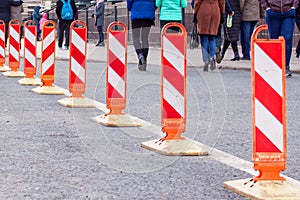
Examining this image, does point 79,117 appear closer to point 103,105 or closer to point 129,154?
point 103,105

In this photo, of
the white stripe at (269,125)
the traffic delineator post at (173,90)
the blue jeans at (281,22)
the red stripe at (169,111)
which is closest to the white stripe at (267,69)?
the white stripe at (269,125)

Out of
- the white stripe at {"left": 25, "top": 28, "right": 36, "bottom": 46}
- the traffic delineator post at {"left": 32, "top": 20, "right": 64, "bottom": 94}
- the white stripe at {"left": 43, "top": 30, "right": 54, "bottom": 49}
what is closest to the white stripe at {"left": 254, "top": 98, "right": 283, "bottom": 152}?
the traffic delineator post at {"left": 32, "top": 20, "right": 64, "bottom": 94}

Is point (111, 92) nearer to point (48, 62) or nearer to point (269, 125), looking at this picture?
point (48, 62)

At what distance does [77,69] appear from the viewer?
34.8ft

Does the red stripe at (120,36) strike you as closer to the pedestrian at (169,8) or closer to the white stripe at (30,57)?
the white stripe at (30,57)

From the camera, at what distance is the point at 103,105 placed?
10.6 metres

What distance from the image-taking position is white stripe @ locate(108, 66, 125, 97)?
29.1 ft

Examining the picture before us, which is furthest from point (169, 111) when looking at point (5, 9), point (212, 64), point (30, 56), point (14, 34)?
point (5, 9)

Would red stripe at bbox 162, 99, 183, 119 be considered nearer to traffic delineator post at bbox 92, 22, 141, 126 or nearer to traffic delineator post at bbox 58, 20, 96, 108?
traffic delineator post at bbox 92, 22, 141, 126

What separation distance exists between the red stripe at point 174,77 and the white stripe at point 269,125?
1.76m

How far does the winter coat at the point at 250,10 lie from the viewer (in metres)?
20.1

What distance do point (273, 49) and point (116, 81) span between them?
3.71m

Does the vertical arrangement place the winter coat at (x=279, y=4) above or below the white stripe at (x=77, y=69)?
above

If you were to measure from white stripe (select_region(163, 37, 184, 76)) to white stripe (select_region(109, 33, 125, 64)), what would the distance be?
5.65ft
